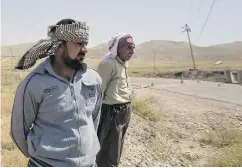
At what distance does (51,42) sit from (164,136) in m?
7.69

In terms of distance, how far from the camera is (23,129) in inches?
102

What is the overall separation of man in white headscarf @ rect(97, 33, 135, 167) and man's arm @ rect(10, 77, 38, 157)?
67.9 inches

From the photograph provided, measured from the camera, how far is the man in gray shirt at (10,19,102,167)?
2.48 metres

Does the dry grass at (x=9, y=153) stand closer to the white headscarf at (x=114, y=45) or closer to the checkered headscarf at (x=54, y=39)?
the white headscarf at (x=114, y=45)

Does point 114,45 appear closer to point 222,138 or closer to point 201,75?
point 222,138

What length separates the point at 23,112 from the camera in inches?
99.5

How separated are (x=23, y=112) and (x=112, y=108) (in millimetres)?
1881

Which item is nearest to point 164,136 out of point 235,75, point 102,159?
point 102,159

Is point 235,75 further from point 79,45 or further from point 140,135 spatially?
point 79,45

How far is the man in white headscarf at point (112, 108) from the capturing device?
14.1ft

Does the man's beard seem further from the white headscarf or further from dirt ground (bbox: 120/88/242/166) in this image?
dirt ground (bbox: 120/88/242/166)

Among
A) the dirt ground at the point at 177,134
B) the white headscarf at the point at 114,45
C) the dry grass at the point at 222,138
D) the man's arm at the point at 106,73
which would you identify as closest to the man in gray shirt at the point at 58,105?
the man's arm at the point at 106,73

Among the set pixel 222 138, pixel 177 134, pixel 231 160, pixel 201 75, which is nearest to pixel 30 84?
pixel 231 160

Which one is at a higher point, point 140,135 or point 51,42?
point 51,42
